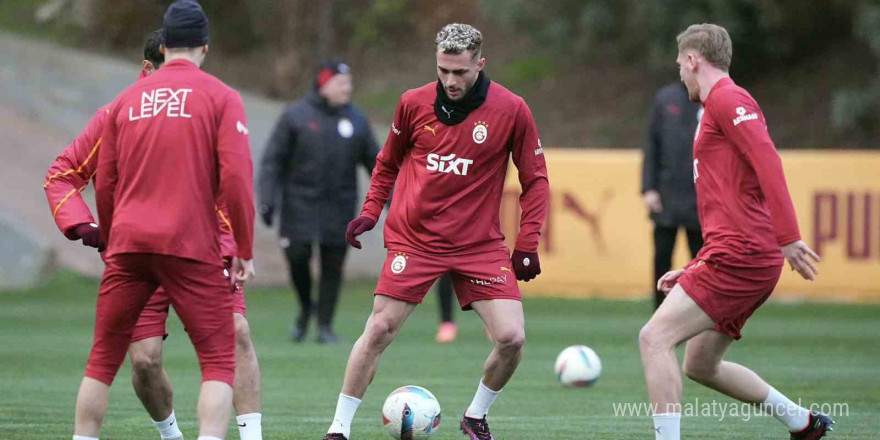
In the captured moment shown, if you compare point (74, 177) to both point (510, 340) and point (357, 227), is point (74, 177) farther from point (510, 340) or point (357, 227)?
point (510, 340)

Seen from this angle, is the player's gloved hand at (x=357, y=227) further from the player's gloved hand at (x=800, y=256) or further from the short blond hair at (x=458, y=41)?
the player's gloved hand at (x=800, y=256)

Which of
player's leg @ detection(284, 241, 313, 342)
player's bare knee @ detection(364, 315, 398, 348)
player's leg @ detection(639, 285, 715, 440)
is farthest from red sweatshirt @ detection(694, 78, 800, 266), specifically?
player's leg @ detection(284, 241, 313, 342)

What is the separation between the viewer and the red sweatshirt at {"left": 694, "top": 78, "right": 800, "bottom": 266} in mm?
6453

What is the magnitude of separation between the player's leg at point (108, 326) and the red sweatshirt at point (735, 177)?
2677mm

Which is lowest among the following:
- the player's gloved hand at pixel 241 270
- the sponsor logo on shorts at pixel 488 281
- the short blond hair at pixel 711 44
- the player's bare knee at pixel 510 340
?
the player's bare knee at pixel 510 340

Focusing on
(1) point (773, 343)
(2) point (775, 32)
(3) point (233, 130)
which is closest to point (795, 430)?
(3) point (233, 130)

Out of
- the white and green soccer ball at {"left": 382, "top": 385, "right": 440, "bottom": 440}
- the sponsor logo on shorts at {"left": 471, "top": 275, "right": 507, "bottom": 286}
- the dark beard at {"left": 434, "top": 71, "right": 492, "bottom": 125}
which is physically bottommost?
the white and green soccer ball at {"left": 382, "top": 385, "right": 440, "bottom": 440}

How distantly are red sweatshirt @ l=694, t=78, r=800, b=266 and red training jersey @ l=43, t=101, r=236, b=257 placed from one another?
2339 mm

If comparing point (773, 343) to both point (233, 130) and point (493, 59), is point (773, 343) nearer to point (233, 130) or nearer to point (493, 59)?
point (233, 130)

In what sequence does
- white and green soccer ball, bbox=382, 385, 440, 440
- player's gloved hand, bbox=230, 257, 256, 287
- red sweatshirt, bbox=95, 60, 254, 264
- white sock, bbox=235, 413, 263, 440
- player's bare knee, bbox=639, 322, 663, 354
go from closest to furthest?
1. red sweatshirt, bbox=95, 60, 254, 264
2. player's gloved hand, bbox=230, 257, 256, 287
3. player's bare knee, bbox=639, 322, 663, 354
4. white sock, bbox=235, 413, 263, 440
5. white and green soccer ball, bbox=382, 385, 440, 440

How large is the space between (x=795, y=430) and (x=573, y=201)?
37.2 ft

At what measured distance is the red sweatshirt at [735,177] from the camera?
254 inches

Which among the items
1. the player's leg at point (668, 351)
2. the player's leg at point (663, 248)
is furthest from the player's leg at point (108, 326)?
the player's leg at point (663, 248)

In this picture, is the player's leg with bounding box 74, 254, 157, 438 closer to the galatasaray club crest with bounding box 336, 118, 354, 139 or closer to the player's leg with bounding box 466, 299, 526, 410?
the player's leg with bounding box 466, 299, 526, 410
